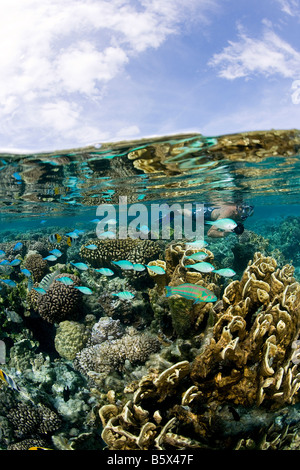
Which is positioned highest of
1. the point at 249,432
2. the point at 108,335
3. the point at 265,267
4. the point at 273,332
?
the point at 265,267

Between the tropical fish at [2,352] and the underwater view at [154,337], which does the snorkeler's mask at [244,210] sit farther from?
the tropical fish at [2,352]

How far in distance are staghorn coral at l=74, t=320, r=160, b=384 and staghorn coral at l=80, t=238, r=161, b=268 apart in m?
3.19

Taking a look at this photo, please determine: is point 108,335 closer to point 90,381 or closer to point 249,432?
point 90,381

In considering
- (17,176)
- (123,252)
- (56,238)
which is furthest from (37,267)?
(17,176)

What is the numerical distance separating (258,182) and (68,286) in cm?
1516

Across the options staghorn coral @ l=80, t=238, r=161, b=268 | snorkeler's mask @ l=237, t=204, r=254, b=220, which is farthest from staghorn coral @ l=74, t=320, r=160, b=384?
snorkeler's mask @ l=237, t=204, r=254, b=220

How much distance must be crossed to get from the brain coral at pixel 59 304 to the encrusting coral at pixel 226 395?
3543mm

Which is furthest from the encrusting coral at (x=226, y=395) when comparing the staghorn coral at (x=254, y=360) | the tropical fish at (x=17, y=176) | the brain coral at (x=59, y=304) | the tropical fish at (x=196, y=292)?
the tropical fish at (x=17, y=176)

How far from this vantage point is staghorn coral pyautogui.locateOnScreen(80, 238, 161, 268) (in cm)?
905

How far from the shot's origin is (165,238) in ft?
39.8

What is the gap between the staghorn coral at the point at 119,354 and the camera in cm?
573

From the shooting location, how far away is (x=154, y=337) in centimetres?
633
